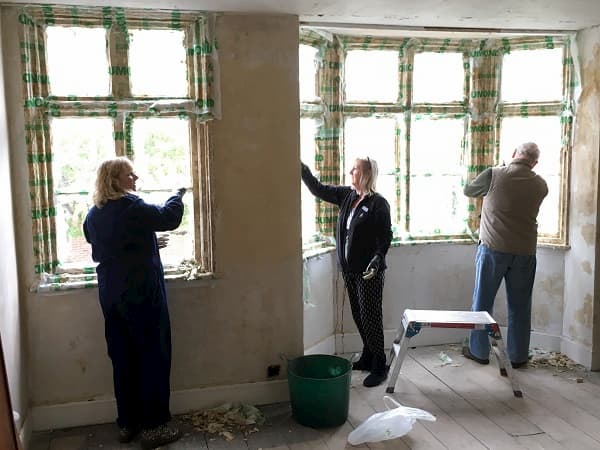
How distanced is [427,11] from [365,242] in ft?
4.77

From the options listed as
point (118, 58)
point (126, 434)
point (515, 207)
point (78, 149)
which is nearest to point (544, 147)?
point (515, 207)

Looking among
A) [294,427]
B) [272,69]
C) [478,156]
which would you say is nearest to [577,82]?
[478,156]

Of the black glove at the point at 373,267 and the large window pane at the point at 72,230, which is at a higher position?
the large window pane at the point at 72,230

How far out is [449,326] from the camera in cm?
359

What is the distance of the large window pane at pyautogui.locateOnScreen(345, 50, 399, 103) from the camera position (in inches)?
170

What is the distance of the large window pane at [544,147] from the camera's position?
437cm

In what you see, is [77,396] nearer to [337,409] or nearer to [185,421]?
[185,421]

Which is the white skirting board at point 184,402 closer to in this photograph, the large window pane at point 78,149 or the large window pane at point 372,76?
the large window pane at point 78,149

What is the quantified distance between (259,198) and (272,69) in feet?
2.48

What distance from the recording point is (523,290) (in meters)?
4.14

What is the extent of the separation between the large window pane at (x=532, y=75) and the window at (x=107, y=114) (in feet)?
7.63

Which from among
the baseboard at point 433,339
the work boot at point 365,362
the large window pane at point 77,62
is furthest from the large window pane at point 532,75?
the large window pane at point 77,62

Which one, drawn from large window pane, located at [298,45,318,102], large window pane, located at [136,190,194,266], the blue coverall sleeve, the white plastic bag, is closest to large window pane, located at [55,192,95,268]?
large window pane, located at [136,190,194,266]

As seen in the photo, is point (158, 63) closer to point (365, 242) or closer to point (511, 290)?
point (365, 242)
